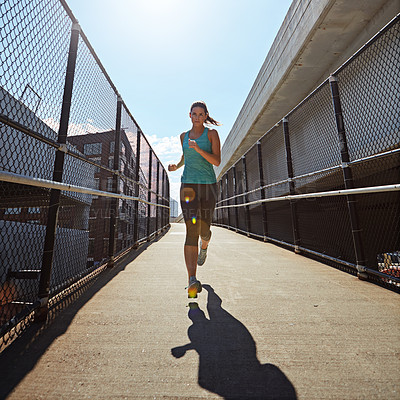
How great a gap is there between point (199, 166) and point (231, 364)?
1600 mm

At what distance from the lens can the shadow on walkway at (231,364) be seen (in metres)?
0.87

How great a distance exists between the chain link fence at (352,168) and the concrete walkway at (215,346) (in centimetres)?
98

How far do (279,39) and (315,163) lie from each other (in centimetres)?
361

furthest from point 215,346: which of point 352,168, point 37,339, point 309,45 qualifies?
point 309,45

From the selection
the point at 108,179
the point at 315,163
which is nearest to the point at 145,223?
the point at 108,179

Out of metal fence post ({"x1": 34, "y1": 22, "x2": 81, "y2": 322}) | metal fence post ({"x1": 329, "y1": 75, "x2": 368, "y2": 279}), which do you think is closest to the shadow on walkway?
metal fence post ({"x1": 34, "y1": 22, "x2": 81, "y2": 322})

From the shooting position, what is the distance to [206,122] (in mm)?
2400

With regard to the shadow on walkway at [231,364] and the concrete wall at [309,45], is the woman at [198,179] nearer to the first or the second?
the shadow on walkway at [231,364]

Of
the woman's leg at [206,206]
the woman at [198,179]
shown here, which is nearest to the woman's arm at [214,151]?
the woman at [198,179]

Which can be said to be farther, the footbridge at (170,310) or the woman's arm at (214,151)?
the woman's arm at (214,151)

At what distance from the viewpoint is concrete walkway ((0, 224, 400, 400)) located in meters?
0.89

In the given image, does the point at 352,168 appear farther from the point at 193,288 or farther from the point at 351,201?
the point at 193,288

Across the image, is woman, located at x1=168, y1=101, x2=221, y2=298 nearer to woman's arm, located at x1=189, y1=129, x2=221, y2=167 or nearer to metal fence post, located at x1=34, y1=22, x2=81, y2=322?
woman's arm, located at x1=189, y1=129, x2=221, y2=167

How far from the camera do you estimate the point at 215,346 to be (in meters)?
1.16
